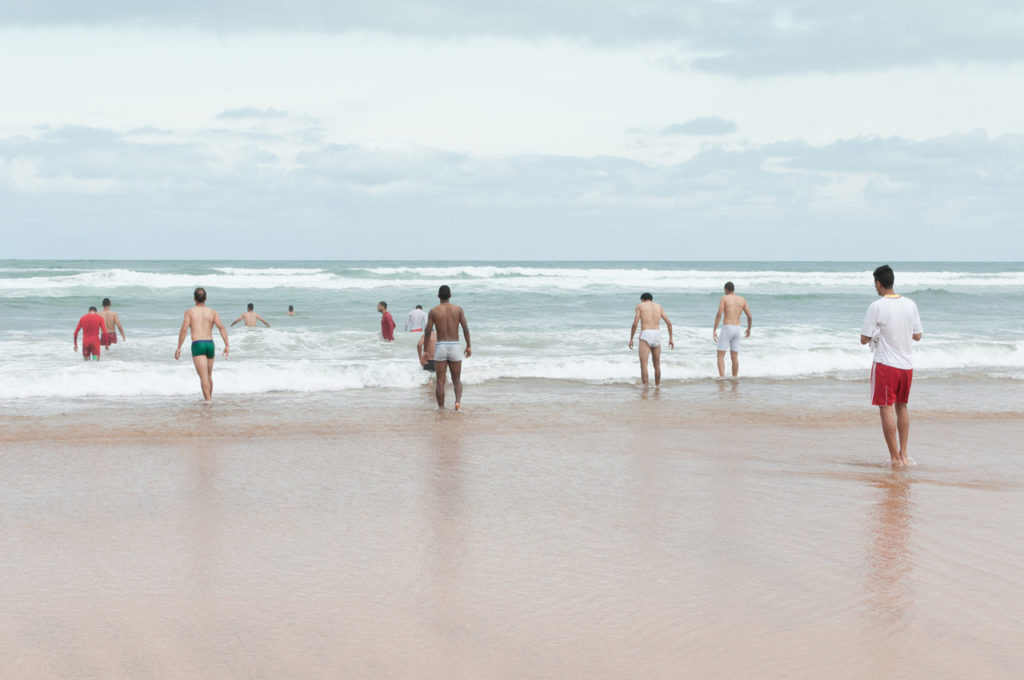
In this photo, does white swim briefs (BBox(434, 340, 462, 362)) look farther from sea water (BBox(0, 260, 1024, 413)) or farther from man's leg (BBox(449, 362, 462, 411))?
sea water (BBox(0, 260, 1024, 413))

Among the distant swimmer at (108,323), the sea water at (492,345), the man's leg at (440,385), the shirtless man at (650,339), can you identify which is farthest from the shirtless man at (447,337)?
the distant swimmer at (108,323)

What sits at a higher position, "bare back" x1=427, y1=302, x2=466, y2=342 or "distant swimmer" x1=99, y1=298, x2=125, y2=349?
"bare back" x1=427, y1=302, x2=466, y2=342

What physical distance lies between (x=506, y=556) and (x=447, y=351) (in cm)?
620

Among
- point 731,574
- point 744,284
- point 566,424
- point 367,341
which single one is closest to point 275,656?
point 731,574

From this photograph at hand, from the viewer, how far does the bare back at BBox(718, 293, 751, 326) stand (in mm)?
13922

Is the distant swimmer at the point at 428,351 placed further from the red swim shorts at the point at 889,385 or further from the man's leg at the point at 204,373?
the red swim shorts at the point at 889,385

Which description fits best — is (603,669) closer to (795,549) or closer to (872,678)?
(872,678)

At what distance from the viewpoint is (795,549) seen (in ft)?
15.4

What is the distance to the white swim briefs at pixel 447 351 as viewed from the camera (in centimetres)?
1062

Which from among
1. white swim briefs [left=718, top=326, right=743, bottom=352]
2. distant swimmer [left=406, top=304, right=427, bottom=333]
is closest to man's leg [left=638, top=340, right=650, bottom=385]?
white swim briefs [left=718, top=326, right=743, bottom=352]

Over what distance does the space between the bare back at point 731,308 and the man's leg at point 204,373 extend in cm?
777

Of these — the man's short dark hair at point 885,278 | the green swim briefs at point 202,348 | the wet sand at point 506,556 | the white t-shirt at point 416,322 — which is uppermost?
the man's short dark hair at point 885,278

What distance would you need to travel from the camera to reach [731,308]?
14117 mm

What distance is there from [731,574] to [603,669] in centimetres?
128
